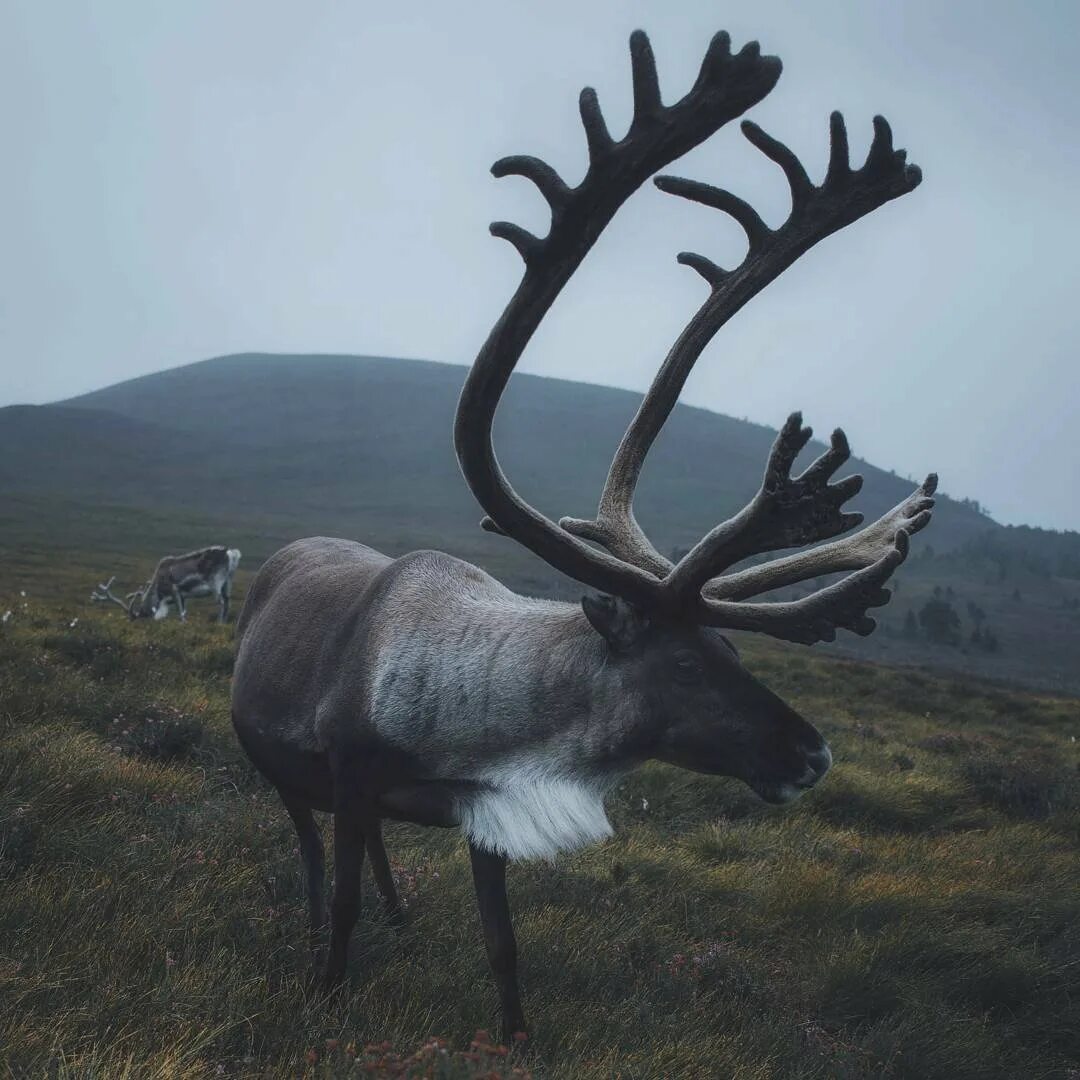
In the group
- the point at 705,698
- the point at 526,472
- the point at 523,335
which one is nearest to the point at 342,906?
the point at 705,698

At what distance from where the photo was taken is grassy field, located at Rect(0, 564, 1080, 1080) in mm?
2666

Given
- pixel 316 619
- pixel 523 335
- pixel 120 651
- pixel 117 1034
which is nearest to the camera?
pixel 117 1034

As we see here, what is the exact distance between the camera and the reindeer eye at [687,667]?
10.0 ft

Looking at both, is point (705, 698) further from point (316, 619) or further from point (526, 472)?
point (526, 472)

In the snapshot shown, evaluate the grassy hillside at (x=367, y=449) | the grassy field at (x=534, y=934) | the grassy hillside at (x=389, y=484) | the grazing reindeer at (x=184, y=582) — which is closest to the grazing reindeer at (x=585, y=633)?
the grassy field at (x=534, y=934)

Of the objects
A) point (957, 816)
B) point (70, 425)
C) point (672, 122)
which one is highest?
point (70, 425)

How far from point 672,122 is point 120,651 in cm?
735

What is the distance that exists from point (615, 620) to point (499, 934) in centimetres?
120

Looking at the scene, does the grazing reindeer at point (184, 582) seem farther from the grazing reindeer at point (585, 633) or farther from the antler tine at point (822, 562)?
the antler tine at point (822, 562)

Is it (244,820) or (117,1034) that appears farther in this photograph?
(244,820)

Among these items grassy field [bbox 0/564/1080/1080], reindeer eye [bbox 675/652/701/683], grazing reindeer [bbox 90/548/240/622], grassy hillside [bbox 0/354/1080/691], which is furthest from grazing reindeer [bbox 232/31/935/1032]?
grassy hillside [bbox 0/354/1080/691]

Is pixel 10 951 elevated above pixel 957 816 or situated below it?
above

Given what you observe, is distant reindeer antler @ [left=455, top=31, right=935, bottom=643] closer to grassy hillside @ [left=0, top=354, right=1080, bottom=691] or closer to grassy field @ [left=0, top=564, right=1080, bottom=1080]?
grassy field @ [left=0, top=564, right=1080, bottom=1080]

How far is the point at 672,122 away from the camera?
2797mm
